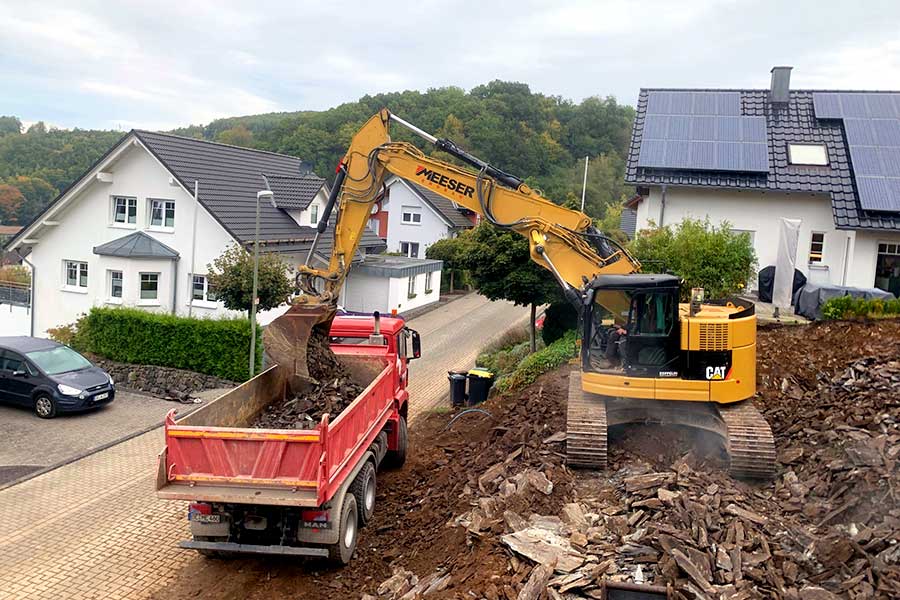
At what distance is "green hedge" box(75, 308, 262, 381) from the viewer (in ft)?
59.8

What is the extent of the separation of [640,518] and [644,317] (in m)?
3.42

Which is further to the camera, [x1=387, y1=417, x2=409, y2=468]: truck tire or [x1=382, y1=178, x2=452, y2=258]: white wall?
[x1=382, y1=178, x2=452, y2=258]: white wall

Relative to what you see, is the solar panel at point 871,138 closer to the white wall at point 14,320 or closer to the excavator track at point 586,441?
the excavator track at point 586,441

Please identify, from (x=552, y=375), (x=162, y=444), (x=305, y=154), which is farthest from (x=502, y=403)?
(x=305, y=154)

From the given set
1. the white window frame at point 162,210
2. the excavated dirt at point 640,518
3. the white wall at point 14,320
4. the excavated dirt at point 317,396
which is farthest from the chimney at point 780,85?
the white wall at point 14,320

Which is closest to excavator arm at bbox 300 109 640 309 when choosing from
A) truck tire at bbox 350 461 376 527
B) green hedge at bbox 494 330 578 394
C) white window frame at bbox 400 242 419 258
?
truck tire at bbox 350 461 376 527

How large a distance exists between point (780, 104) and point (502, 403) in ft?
52.2

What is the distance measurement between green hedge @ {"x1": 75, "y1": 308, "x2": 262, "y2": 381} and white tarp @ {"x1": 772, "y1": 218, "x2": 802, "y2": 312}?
14.1 m

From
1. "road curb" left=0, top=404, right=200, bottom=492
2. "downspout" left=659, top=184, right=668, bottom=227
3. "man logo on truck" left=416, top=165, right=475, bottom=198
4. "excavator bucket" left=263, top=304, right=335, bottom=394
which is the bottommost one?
"road curb" left=0, top=404, right=200, bottom=492

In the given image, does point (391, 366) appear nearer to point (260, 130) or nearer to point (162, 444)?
point (162, 444)

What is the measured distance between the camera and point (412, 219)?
Result: 140ft

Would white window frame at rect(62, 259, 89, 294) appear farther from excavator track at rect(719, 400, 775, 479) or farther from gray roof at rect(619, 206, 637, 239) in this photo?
gray roof at rect(619, 206, 637, 239)

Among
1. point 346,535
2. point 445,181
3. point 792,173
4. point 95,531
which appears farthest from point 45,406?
point 792,173

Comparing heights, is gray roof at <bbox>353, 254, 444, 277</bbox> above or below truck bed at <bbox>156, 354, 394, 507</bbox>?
above
